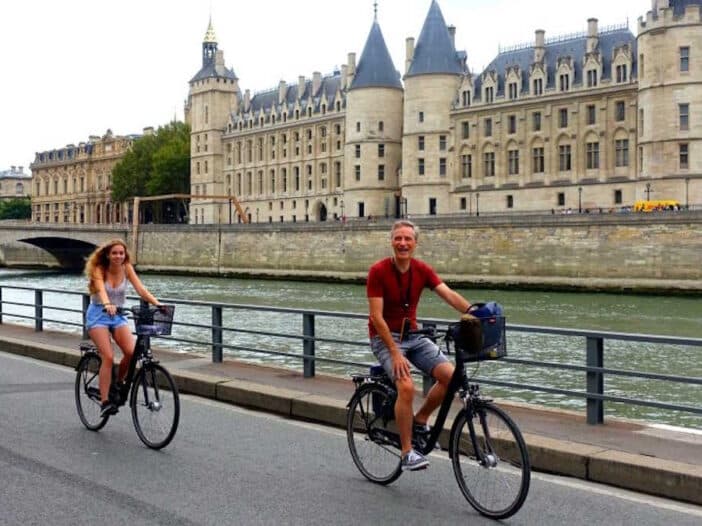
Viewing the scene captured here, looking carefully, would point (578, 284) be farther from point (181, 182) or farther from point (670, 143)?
point (181, 182)

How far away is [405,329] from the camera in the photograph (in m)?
5.60

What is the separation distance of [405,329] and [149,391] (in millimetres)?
2197

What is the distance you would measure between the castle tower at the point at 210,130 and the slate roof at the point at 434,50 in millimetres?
31213

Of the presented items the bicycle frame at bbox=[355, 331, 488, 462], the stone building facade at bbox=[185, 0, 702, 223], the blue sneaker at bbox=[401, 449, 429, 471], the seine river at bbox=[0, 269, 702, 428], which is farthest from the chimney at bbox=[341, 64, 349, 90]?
the blue sneaker at bbox=[401, 449, 429, 471]

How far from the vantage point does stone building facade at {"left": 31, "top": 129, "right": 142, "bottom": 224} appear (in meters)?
113

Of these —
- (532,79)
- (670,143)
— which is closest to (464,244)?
(670,143)

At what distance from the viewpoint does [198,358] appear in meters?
11.0

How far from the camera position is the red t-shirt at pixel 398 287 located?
5.52m

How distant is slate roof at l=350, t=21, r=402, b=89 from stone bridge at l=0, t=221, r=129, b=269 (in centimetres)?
1992

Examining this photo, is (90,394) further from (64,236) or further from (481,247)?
(64,236)

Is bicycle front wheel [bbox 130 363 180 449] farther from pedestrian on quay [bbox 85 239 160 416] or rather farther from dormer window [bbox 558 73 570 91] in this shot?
dormer window [bbox 558 73 570 91]

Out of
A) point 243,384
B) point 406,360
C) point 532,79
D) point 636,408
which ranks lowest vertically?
point 636,408

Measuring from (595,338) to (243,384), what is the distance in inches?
136

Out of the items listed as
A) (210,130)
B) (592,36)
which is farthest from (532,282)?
(210,130)
